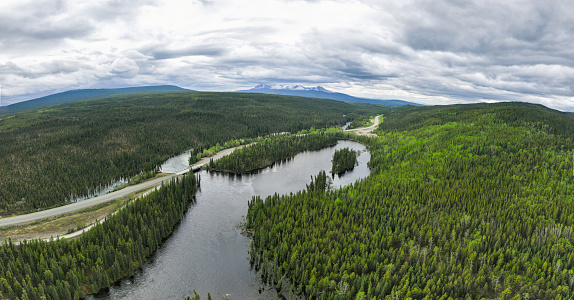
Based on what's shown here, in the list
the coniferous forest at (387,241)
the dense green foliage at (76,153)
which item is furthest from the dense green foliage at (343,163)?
the dense green foliage at (76,153)

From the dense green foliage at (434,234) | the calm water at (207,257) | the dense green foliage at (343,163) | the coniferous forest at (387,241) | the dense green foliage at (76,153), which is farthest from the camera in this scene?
the dense green foliage at (343,163)

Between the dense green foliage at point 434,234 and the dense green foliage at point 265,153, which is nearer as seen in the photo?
the dense green foliage at point 434,234

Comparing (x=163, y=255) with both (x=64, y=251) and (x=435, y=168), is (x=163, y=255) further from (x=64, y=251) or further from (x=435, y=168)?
(x=435, y=168)

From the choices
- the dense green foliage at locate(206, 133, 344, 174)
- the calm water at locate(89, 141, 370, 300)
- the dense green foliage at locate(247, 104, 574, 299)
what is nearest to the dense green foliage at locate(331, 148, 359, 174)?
the calm water at locate(89, 141, 370, 300)

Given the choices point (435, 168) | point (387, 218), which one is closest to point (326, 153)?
point (435, 168)

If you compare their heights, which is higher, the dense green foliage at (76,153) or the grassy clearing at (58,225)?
the dense green foliage at (76,153)

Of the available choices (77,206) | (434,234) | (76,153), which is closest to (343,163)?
(434,234)

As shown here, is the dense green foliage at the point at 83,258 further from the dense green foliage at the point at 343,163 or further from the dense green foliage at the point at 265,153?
the dense green foliage at the point at 343,163
